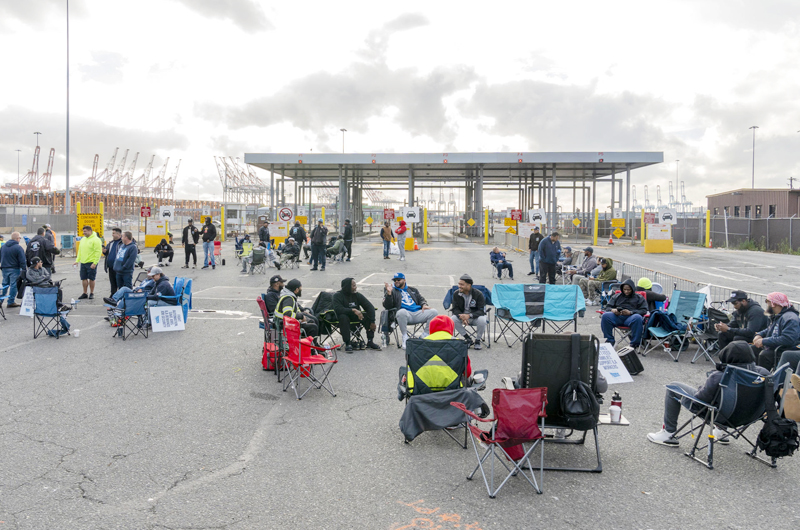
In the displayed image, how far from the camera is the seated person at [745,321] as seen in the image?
717 cm

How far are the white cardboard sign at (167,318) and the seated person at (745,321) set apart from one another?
27.3 ft

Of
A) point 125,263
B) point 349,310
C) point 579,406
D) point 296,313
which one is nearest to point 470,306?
point 349,310

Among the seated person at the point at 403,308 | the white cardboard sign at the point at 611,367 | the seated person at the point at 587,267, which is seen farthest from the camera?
the seated person at the point at 587,267

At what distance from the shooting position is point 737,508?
4.07 m

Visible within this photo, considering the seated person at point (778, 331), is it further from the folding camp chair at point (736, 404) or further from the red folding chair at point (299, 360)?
the red folding chair at point (299, 360)

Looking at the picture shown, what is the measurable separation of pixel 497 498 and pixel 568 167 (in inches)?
1739

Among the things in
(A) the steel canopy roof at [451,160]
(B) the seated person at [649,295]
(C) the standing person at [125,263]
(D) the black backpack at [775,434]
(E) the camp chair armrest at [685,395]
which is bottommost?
(D) the black backpack at [775,434]

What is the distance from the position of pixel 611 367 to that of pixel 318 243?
571 inches

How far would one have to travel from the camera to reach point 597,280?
41.5 ft

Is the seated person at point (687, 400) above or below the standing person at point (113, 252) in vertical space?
below

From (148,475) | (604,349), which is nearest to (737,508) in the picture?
(604,349)

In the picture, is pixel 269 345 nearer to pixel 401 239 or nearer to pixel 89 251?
pixel 89 251

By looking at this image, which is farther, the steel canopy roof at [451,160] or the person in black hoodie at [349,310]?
the steel canopy roof at [451,160]

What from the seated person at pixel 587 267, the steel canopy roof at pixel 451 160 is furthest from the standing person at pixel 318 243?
the steel canopy roof at pixel 451 160
